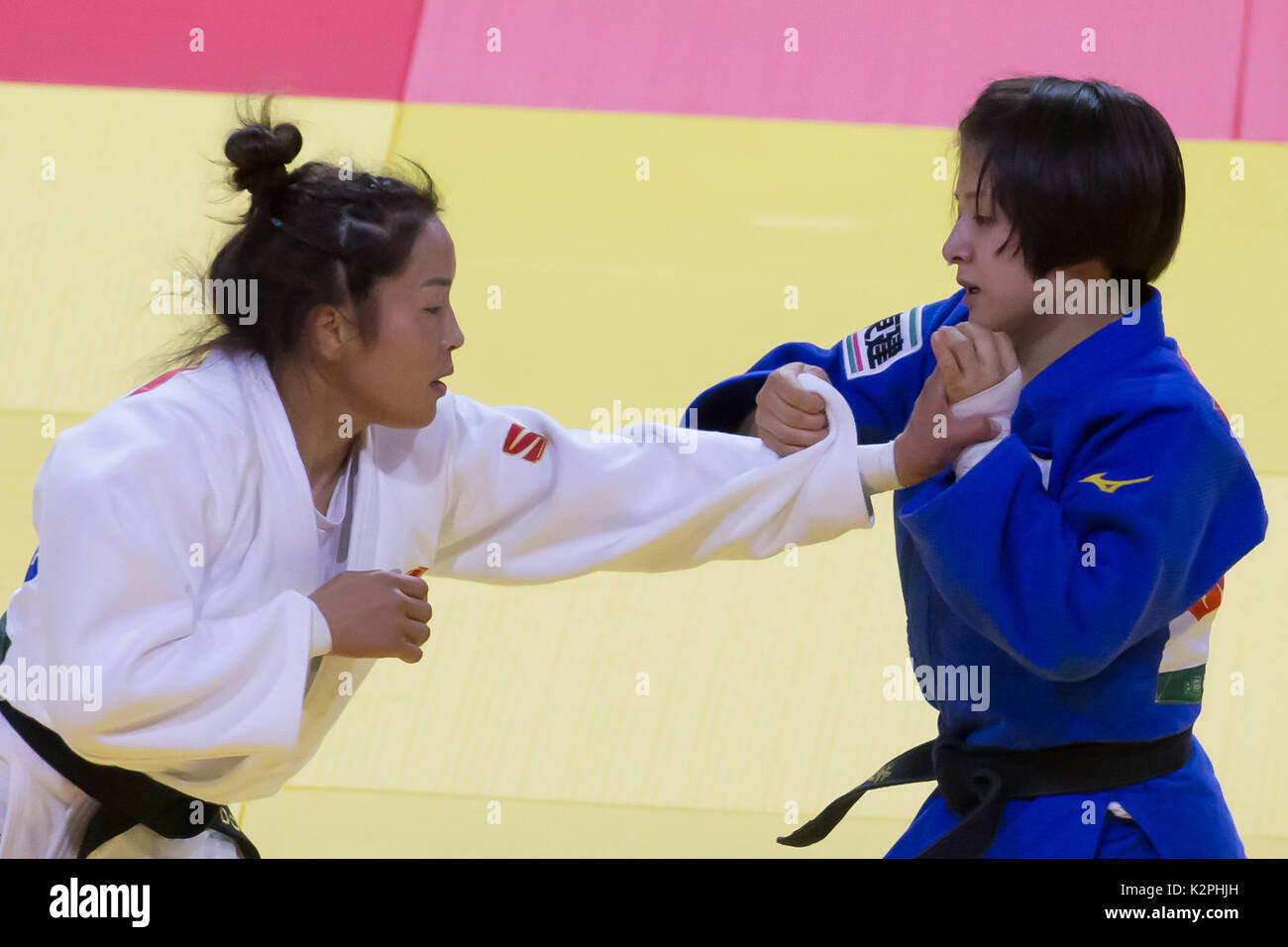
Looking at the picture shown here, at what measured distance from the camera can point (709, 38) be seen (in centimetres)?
563

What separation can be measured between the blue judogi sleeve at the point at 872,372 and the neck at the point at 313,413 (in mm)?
648

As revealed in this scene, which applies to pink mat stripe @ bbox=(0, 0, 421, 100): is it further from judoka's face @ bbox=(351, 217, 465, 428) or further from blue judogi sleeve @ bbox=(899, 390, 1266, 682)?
blue judogi sleeve @ bbox=(899, 390, 1266, 682)

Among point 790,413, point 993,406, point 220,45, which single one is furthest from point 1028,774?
point 220,45

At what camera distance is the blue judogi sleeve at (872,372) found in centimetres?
234

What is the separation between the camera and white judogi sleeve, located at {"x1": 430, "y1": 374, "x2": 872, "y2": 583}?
2252 mm

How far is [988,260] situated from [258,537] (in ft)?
3.44

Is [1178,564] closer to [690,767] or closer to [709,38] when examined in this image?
[690,767]

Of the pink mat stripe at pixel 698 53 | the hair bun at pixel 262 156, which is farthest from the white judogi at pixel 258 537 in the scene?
the pink mat stripe at pixel 698 53

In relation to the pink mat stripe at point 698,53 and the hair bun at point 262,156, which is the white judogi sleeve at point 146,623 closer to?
the hair bun at point 262,156

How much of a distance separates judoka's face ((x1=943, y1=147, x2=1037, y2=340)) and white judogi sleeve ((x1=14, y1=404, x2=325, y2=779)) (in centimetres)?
98

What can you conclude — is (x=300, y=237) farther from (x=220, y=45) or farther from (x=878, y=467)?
(x=220, y=45)

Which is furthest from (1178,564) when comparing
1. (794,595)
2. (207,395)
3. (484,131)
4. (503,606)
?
(484,131)

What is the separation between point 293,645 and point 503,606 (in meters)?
1.99

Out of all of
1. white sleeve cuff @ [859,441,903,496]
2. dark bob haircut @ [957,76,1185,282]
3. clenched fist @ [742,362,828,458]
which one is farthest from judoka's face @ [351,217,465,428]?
dark bob haircut @ [957,76,1185,282]
